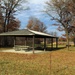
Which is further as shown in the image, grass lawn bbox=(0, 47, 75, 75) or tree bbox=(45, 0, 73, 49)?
tree bbox=(45, 0, 73, 49)

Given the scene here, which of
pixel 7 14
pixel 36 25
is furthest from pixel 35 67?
pixel 36 25

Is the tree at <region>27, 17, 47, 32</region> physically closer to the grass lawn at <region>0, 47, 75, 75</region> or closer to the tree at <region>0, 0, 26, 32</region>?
the tree at <region>0, 0, 26, 32</region>

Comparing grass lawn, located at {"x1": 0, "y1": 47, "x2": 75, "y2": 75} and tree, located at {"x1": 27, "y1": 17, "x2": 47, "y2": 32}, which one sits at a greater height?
tree, located at {"x1": 27, "y1": 17, "x2": 47, "y2": 32}

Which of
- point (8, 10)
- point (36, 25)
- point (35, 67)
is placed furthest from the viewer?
point (36, 25)

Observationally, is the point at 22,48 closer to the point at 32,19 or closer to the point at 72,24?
the point at 72,24

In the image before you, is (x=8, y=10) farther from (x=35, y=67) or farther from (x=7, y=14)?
(x=35, y=67)

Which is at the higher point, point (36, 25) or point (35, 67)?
point (36, 25)

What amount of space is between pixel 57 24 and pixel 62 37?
6.84 metres

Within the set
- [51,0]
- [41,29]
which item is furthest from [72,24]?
[41,29]

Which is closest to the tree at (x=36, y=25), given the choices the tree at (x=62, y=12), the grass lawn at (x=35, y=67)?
the tree at (x=62, y=12)

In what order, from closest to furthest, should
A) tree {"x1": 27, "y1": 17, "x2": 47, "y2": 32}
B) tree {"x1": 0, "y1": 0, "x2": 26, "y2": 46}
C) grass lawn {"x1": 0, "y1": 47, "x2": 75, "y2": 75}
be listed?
grass lawn {"x1": 0, "y1": 47, "x2": 75, "y2": 75}
tree {"x1": 0, "y1": 0, "x2": 26, "y2": 46}
tree {"x1": 27, "y1": 17, "x2": 47, "y2": 32}

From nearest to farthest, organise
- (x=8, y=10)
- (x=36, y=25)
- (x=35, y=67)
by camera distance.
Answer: (x=35, y=67) → (x=8, y=10) → (x=36, y=25)

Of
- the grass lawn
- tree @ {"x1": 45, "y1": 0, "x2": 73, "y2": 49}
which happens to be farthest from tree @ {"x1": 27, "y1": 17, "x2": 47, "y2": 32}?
the grass lawn

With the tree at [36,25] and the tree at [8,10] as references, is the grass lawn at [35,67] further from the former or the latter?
the tree at [36,25]
